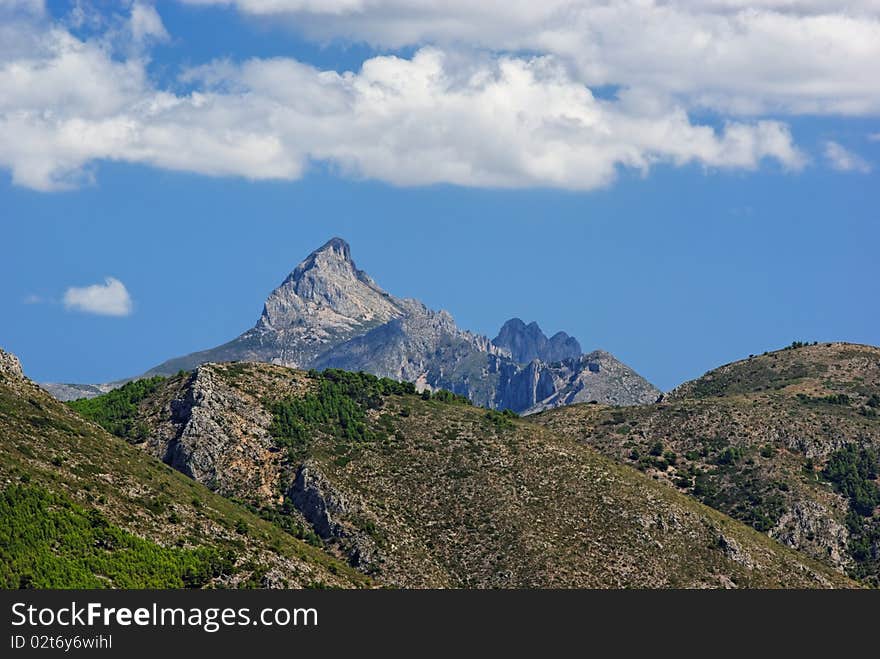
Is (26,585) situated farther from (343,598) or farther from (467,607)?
(467,607)

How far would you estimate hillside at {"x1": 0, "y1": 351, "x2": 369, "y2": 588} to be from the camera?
523 feet

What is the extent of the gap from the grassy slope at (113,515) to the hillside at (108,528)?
15cm

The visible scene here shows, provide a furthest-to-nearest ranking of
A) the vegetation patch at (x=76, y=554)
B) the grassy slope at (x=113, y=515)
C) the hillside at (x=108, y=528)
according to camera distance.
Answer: the grassy slope at (x=113, y=515) → the hillside at (x=108, y=528) → the vegetation patch at (x=76, y=554)

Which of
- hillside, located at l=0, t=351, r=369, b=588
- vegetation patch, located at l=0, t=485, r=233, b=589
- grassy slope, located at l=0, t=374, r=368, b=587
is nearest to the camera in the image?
vegetation patch, located at l=0, t=485, r=233, b=589

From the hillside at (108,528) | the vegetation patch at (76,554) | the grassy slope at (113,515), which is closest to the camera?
the vegetation patch at (76,554)

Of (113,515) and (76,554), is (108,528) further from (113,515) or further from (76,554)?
(76,554)

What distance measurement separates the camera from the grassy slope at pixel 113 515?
6403 inches

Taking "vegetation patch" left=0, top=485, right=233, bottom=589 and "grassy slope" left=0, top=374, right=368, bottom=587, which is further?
"grassy slope" left=0, top=374, right=368, bottom=587

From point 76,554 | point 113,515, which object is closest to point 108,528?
point 113,515

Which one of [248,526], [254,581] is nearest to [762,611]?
[254,581]

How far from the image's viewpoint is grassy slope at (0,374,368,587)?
534ft

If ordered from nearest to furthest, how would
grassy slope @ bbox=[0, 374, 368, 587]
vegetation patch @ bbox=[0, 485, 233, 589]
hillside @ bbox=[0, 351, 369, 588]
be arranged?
vegetation patch @ bbox=[0, 485, 233, 589] → hillside @ bbox=[0, 351, 369, 588] → grassy slope @ bbox=[0, 374, 368, 587]

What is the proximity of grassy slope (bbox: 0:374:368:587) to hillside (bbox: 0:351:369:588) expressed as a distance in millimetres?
154

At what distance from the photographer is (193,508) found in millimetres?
191250
